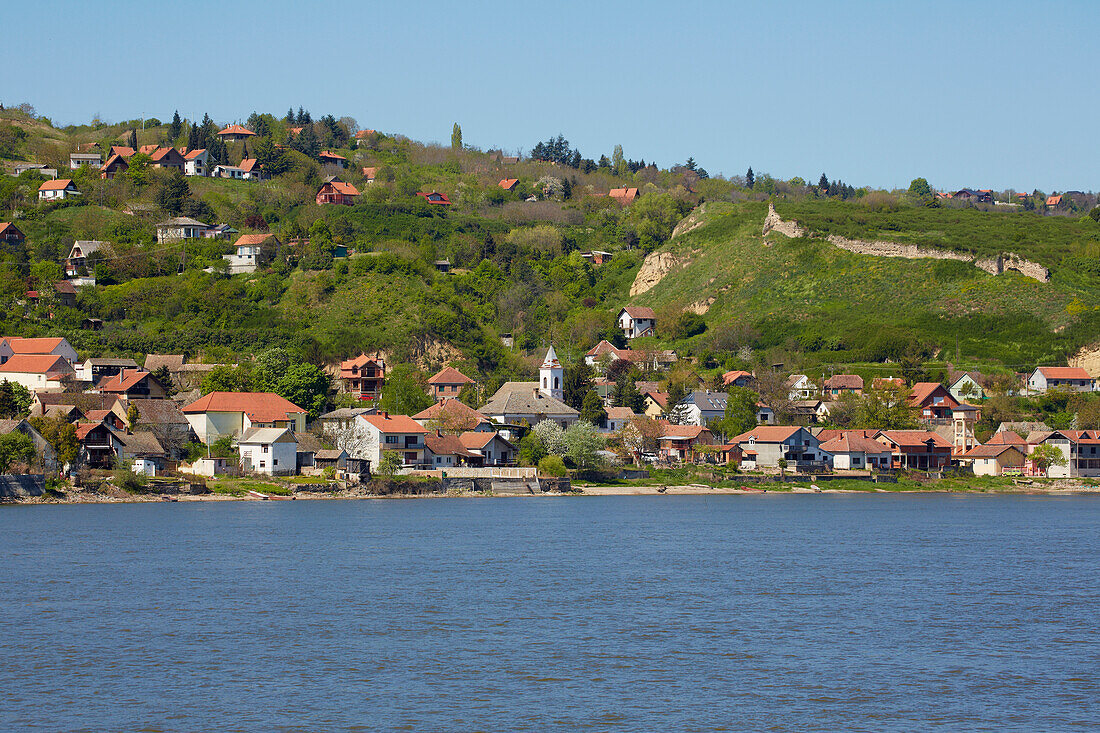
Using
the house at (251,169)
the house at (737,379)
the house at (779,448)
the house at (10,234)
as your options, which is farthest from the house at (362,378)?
the house at (251,169)

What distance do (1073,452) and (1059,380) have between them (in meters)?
12.1

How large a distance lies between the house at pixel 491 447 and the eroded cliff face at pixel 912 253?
58788 millimetres

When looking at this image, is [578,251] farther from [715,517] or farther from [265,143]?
[715,517]

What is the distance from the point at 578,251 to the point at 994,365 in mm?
53095

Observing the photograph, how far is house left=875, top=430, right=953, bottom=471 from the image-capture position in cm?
7469

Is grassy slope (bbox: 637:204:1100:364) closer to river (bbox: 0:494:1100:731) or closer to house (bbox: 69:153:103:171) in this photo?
river (bbox: 0:494:1100:731)

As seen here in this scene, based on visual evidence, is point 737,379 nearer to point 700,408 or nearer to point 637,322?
point 700,408

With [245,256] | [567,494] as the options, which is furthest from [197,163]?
[567,494]

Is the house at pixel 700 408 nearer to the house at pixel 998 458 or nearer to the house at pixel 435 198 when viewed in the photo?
the house at pixel 998 458

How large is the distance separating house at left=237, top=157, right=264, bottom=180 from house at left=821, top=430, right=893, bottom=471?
265 feet

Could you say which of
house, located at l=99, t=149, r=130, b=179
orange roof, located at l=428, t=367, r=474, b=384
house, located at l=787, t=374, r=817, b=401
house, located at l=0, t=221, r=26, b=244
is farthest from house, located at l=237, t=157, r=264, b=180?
house, located at l=787, t=374, r=817, b=401

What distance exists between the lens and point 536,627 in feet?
88.3

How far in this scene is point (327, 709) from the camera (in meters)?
19.8

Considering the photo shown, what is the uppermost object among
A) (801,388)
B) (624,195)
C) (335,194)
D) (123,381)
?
(624,195)
